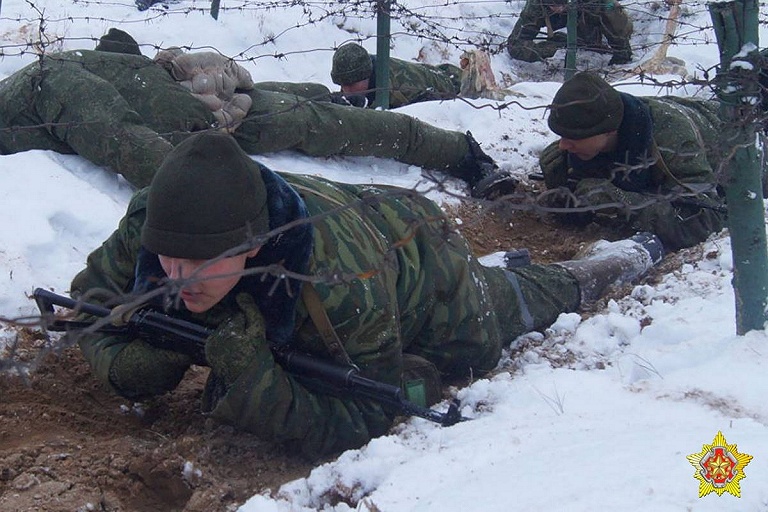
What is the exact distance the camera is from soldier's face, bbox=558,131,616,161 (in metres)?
4.50

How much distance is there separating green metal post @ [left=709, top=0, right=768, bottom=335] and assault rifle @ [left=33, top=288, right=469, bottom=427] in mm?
892

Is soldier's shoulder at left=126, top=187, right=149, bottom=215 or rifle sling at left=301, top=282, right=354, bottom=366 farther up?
soldier's shoulder at left=126, top=187, right=149, bottom=215

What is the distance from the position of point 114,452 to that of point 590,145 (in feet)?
9.99

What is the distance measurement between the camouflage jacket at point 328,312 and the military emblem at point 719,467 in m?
0.83

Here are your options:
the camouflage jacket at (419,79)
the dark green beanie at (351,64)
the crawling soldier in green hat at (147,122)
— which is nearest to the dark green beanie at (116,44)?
the crawling soldier in green hat at (147,122)

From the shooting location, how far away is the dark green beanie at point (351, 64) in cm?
647

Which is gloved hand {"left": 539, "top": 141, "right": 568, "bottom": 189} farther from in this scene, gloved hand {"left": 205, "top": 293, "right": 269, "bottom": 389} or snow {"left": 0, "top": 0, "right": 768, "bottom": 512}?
gloved hand {"left": 205, "top": 293, "right": 269, "bottom": 389}

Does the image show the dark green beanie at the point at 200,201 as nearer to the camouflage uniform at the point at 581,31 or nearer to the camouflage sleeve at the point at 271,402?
the camouflage sleeve at the point at 271,402

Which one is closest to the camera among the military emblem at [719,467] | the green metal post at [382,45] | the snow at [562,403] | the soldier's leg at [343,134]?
the military emblem at [719,467]

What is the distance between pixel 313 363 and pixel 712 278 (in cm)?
176

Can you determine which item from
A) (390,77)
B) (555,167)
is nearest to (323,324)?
(555,167)

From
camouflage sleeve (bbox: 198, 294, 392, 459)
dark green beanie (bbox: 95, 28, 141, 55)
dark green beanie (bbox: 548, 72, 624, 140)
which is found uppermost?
dark green beanie (bbox: 95, 28, 141, 55)

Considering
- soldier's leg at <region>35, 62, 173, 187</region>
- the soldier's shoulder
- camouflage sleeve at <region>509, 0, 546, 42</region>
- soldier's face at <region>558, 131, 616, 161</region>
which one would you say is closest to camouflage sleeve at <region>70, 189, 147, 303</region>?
the soldier's shoulder

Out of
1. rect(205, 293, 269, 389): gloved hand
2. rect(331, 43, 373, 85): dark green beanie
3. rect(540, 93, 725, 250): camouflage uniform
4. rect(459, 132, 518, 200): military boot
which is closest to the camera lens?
rect(205, 293, 269, 389): gloved hand
